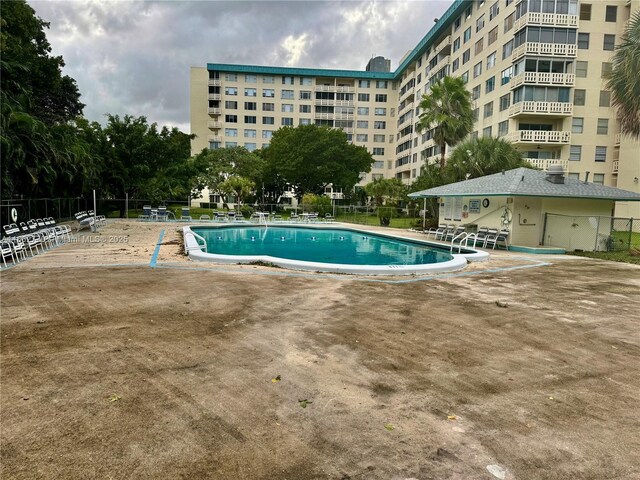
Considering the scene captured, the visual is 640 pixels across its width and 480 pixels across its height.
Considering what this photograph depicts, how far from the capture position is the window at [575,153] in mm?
39031

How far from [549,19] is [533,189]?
2851 cm

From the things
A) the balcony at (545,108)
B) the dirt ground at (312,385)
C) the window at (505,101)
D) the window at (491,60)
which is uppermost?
the window at (491,60)

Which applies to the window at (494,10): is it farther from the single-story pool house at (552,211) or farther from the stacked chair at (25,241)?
the stacked chair at (25,241)

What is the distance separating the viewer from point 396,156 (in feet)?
250

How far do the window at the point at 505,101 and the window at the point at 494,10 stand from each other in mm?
9419

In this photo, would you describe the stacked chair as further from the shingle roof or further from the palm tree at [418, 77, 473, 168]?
the palm tree at [418, 77, 473, 168]

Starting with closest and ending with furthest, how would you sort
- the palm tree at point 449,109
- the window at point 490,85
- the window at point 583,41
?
the palm tree at point 449,109, the window at point 583,41, the window at point 490,85

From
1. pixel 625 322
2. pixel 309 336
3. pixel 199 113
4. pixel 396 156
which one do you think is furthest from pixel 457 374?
pixel 199 113

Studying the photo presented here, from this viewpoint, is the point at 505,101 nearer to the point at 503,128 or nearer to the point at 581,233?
the point at 503,128

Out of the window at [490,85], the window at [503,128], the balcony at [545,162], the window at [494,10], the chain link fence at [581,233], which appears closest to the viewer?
the chain link fence at [581,233]

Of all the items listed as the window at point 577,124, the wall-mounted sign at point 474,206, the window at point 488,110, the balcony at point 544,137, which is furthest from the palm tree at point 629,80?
the window at point 488,110

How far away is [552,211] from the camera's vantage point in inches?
757

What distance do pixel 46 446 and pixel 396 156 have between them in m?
76.9

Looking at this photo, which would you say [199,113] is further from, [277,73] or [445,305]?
[445,305]
